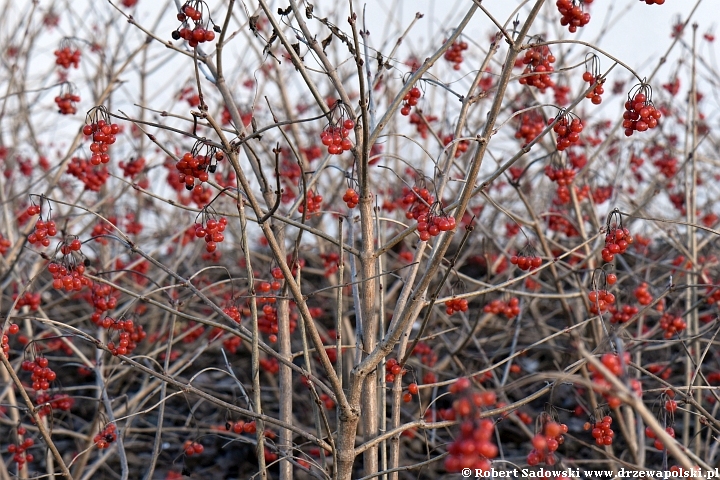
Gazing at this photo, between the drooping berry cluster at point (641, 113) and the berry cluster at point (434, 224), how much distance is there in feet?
2.34

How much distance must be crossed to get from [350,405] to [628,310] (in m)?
1.57

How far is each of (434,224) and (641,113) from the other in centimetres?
78

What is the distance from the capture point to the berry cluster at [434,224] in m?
2.25

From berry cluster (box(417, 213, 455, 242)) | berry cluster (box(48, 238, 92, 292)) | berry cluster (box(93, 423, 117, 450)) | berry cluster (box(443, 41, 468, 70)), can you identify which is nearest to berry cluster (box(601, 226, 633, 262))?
berry cluster (box(417, 213, 455, 242))

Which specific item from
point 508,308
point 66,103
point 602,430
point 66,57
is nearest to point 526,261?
point 508,308

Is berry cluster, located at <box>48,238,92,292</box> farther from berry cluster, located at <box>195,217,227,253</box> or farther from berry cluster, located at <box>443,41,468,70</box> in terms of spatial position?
berry cluster, located at <box>443,41,468,70</box>

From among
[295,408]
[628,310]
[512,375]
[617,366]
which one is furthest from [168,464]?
[617,366]

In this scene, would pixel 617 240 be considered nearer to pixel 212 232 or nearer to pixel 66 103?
pixel 212 232

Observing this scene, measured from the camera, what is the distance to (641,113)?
2.45 metres

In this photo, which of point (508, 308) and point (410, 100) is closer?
point (410, 100)

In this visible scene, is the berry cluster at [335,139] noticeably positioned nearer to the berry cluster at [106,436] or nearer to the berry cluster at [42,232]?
the berry cluster at [42,232]

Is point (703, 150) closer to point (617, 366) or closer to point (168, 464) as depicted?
point (168, 464)

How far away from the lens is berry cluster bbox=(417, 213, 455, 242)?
88.6 inches

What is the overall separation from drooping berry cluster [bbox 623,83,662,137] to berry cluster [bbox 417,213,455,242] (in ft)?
2.34
